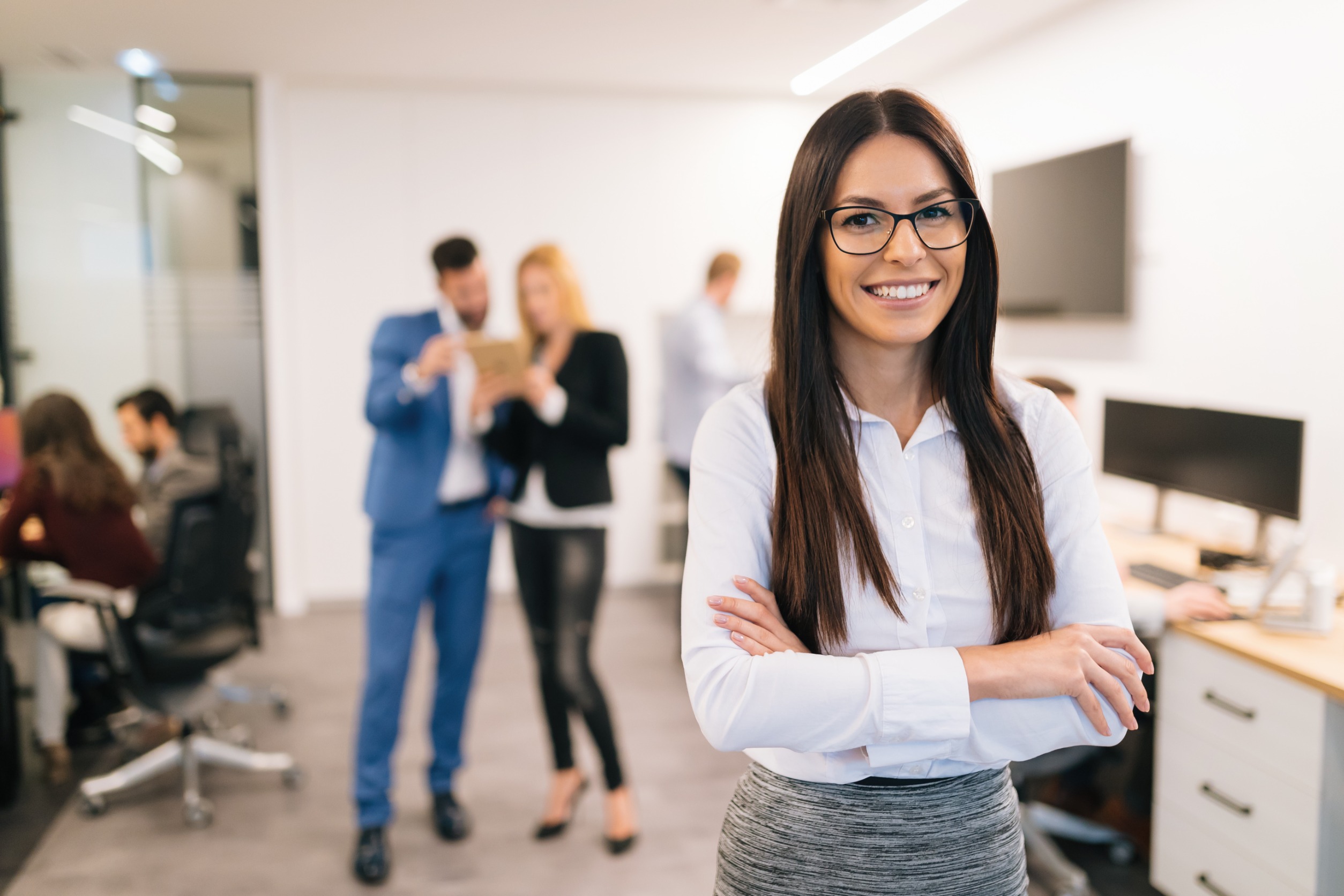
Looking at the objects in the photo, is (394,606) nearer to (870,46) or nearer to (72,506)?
(72,506)

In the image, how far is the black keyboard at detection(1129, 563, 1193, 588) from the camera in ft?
8.75

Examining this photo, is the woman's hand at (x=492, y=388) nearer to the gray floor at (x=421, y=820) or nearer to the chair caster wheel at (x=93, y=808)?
the gray floor at (x=421, y=820)

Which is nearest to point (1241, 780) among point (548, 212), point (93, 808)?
point (93, 808)

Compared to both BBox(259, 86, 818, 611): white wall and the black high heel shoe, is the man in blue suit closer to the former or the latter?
the black high heel shoe

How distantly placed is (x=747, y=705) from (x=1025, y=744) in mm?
302

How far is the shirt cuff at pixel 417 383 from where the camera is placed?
255 cm

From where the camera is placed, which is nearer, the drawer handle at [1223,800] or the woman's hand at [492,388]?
the drawer handle at [1223,800]

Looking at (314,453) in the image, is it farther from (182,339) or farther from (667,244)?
(667,244)

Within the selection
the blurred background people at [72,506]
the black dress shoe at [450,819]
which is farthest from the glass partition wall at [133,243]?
the black dress shoe at [450,819]

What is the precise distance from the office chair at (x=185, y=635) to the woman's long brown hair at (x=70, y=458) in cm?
28

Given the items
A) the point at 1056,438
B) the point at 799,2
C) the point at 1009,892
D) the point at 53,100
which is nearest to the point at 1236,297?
the point at 799,2

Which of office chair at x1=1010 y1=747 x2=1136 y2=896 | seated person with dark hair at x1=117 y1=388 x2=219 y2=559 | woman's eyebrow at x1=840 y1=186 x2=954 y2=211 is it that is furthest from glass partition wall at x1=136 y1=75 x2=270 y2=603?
woman's eyebrow at x1=840 y1=186 x2=954 y2=211

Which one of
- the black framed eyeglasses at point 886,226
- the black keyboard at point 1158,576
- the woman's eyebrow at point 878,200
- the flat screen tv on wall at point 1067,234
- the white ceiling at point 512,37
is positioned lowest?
the black keyboard at point 1158,576

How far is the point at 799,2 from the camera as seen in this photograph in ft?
12.2
